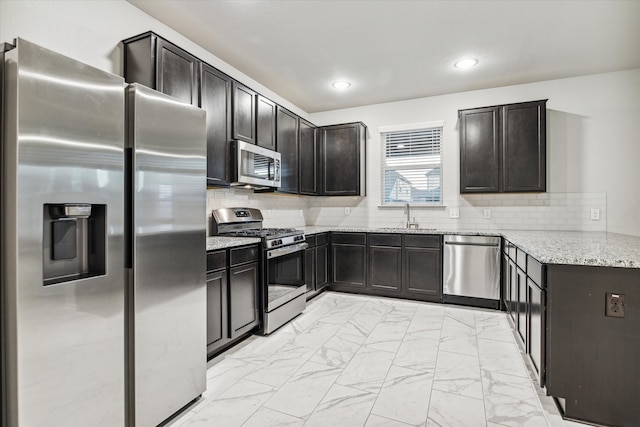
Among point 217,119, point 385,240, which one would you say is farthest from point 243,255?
point 385,240

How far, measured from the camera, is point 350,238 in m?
4.36

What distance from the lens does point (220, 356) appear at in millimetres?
2562

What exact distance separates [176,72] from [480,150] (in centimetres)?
338

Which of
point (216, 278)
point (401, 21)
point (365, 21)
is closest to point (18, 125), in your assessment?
point (216, 278)

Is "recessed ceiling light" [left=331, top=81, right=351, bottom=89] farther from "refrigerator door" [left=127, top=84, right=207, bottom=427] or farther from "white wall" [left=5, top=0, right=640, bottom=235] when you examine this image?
"refrigerator door" [left=127, top=84, right=207, bottom=427]

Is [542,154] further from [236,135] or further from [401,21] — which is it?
[236,135]

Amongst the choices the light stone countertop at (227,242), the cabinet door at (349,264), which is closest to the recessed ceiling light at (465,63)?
the cabinet door at (349,264)

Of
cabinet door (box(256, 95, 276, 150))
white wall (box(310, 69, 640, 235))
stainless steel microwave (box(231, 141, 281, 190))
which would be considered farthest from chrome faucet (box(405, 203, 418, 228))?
cabinet door (box(256, 95, 276, 150))

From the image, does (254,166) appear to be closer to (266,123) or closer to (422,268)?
(266,123)

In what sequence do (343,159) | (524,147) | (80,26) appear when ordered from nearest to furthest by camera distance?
(80,26), (524,147), (343,159)

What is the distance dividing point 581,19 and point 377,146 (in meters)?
2.58

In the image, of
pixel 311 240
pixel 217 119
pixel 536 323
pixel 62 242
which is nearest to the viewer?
pixel 62 242

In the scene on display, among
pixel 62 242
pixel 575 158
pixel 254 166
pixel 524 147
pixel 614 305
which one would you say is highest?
pixel 524 147

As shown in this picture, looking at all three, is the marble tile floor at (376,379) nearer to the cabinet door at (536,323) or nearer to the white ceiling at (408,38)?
the cabinet door at (536,323)
